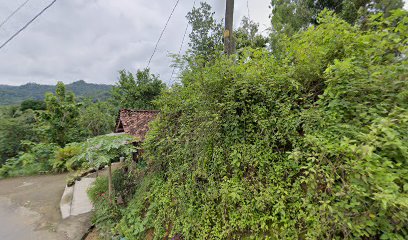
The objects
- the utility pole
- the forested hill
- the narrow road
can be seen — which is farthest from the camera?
the forested hill

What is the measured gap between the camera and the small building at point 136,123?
463 cm

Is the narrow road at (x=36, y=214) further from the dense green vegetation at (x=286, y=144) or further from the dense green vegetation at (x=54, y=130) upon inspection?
the dense green vegetation at (x=54, y=130)

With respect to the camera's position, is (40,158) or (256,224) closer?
(256,224)

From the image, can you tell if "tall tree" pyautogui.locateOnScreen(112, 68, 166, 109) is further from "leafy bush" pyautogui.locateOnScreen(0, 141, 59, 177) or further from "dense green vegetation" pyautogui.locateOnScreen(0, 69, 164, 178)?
"leafy bush" pyautogui.locateOnScreen(0, 141, 59, 177)

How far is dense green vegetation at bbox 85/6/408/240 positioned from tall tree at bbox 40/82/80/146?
9.50 metres

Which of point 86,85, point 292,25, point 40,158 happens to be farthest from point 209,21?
point 86,85

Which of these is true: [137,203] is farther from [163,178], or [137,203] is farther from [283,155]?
[283,155]

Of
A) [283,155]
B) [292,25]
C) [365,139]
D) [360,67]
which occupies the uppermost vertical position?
[292,25]

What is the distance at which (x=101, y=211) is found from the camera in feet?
12.9

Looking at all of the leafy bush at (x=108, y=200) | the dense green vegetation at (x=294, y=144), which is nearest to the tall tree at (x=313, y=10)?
the dense green vegetation at (x=294, y=144)

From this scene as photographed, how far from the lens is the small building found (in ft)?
15.2

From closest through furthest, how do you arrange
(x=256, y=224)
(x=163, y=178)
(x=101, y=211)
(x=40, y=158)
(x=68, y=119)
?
1. (x=256, y=224)
2. (x=163, y=178)
3. (x=101, y=211)
4. (x=40, y=158)
5. (x=68, y=119)

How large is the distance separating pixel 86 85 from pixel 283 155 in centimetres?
5432

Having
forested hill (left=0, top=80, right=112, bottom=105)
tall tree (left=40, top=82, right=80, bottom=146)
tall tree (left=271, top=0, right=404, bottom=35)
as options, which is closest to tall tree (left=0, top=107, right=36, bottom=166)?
tall tree (left=40, top=82, right=80, bottom=146)
